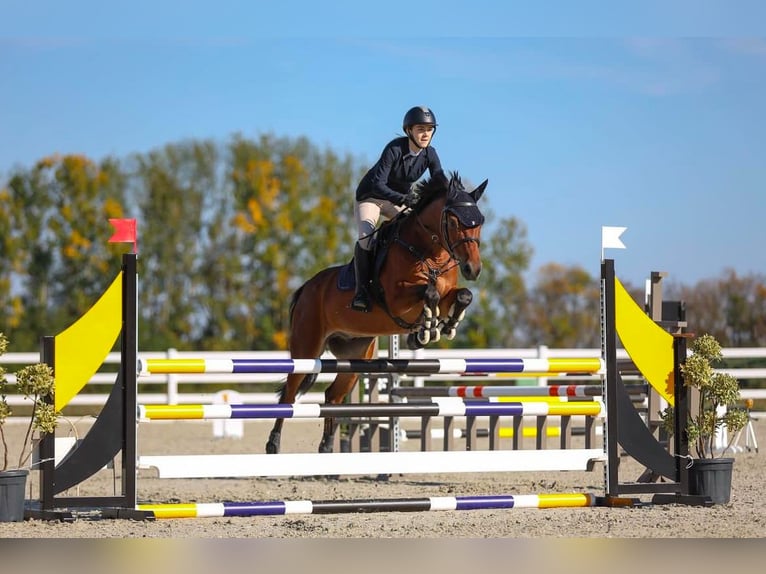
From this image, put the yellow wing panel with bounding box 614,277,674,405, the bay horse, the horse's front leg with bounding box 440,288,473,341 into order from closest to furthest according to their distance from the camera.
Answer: the bay horse, the horse's front leg with bounding box 440,288,473,341, the yellow wing panel with bounding box 614,277,674,405

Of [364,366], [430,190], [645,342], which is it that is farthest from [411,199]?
[645,342]

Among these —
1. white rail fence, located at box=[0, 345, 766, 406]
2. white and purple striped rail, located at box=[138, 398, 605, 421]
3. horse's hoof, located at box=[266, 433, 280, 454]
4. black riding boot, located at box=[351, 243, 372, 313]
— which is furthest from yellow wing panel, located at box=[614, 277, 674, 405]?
white rail fence, located at box=[0, 345, 766, 406]

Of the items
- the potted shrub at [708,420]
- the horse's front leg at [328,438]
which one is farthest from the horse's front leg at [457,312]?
the horse's front leg at [328,438]

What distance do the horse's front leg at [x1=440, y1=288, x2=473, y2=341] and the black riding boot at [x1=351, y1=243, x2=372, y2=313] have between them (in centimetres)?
52

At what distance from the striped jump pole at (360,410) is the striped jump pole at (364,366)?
18cm

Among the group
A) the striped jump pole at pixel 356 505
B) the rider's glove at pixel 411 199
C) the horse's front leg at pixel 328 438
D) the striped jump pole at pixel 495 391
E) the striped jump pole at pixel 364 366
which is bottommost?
the striped jump pole at pixel 356 505

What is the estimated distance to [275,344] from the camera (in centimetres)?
2136

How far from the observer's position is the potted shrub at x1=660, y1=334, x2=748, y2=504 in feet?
18.5

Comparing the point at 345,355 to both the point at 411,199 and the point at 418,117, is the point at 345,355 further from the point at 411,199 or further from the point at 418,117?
the point at 418,117

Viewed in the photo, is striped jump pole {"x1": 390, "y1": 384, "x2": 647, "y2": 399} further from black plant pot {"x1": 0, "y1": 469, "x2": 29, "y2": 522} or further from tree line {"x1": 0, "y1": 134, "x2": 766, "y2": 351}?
tree line {"x1": 0, "y1": 134, "x2": 766, "y2": 351}

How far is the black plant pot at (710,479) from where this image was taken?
221 inches

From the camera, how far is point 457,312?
5551 mm

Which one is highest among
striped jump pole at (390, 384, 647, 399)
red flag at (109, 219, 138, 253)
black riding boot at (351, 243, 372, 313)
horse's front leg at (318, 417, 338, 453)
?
red flag at (109, 219, 138, 253)

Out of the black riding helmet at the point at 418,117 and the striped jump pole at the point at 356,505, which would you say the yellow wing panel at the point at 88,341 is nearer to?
the striped jump pole at the point at 356,505
